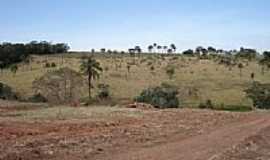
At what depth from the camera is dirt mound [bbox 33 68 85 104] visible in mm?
68125

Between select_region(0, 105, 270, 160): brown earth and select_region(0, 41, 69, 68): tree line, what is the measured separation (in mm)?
90941

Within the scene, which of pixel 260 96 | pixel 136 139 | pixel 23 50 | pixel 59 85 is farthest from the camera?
pixel 23 50

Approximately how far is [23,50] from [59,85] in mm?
66542

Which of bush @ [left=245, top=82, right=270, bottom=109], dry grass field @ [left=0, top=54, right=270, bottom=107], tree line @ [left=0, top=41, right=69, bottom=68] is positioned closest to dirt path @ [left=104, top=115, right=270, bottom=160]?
bush @ [left=245, top=82, right=270, bottom=109]

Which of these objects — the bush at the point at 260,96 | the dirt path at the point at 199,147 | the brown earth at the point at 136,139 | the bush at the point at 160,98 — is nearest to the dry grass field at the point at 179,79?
the bush at the point at 260,96

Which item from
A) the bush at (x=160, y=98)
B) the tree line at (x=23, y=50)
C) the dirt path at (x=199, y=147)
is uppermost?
the tree line at (x=23, y=50)

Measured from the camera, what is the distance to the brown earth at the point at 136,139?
1723cm

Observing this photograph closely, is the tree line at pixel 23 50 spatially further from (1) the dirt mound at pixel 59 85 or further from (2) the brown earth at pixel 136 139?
(2) the brown earth at pixel 136 139

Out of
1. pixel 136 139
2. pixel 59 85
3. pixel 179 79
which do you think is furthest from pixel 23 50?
pixel 136 139

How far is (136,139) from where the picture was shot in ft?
70.2

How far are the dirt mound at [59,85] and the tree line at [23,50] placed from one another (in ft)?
152

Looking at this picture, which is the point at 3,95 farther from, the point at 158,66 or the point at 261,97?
the point at 158,66

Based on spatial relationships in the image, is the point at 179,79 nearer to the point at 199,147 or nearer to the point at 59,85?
the point at 59,85

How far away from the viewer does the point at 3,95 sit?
67625 mm
